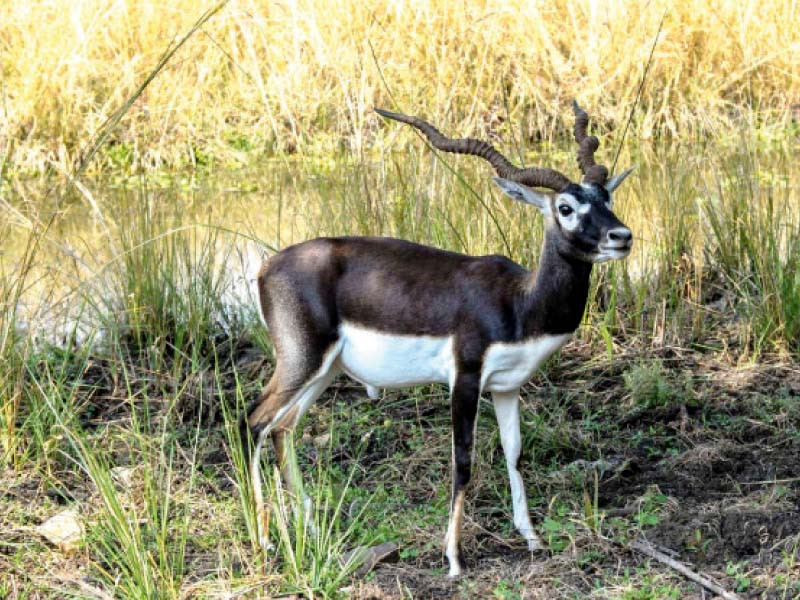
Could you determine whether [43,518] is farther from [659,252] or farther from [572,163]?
[572,163]

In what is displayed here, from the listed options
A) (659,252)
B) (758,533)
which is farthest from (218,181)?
(758,533)

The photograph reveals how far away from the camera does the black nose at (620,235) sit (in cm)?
413

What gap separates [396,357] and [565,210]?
2.63ft

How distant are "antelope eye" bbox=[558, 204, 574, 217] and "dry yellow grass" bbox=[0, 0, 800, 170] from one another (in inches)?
262

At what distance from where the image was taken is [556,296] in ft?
14.3

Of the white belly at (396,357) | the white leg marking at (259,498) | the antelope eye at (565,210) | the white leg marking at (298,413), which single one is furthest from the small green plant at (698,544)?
the white leg marking at (259,498)

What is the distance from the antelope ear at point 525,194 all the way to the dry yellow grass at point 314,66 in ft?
21.5

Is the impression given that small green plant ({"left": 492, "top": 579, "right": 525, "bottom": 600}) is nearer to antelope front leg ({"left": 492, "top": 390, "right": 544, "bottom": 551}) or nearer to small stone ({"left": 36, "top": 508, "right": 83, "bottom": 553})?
antelope front leg ({"left": 492, "top": 390, "right": 544, "bottom": 551})

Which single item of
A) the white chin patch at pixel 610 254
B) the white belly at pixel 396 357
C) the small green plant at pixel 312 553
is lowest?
the small green plant at pixel 312 553

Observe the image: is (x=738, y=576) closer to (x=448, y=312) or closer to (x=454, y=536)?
(x=454, y=536)

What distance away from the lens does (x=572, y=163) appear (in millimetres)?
9250

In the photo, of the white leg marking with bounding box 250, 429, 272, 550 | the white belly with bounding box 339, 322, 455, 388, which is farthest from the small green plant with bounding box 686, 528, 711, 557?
the white leg marking with bounding box 250, 429, 272, 550

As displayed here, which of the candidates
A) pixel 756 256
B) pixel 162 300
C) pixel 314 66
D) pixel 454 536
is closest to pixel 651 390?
pixel 756 256

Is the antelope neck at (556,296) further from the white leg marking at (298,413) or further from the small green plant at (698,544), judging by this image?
the small green plant at (698,544)
